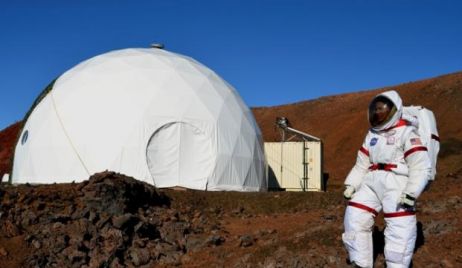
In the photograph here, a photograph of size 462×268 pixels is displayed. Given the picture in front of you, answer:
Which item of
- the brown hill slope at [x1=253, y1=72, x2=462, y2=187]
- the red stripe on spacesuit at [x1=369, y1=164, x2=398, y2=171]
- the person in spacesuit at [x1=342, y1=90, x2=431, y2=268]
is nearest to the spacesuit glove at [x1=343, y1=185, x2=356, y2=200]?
the person in spacesuit at [x1=342, y1=90, x2=431, y2=268]

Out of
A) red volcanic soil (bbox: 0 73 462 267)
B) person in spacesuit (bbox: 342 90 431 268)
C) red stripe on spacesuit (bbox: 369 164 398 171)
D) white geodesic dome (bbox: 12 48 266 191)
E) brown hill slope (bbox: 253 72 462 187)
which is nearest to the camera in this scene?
person in spacesuit (bbox: 342 90 431 268)

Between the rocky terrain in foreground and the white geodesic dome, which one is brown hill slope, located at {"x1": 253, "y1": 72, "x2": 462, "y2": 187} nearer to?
the white geodesic dome

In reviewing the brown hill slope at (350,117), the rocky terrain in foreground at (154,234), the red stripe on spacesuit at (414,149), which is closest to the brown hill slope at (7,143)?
the brown hill slope at (350,117)

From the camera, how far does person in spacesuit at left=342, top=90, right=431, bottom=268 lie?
21.7 ft

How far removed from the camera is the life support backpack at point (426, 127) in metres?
6.95

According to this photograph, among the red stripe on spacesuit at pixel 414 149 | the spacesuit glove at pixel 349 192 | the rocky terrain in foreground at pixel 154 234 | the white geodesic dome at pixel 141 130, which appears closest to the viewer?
the red stripe on spacesuit at pixel 414 149

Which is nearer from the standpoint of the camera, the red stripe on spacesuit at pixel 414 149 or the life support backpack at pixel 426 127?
the red stripe on spacesuit at pixel 414 149

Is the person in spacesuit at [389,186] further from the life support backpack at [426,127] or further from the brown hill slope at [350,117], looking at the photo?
the brown hill slope at [350,117]

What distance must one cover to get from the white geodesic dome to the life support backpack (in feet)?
39.1

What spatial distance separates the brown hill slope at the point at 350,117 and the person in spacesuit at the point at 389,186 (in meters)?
25.2

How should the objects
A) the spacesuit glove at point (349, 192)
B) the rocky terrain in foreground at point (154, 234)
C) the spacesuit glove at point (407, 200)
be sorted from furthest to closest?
the rocky terrain in foreground at point (154, 234) < the spacesuit glove at point (349, 192) < the spacesuit glove at point (407, 200)

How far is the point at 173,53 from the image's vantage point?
2300 centimetres

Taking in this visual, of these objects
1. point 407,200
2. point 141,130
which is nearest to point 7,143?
point 141,130

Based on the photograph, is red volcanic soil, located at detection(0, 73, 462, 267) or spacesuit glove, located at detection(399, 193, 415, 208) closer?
spacesuit glove, located at detection(399, 193, 415, 208)
